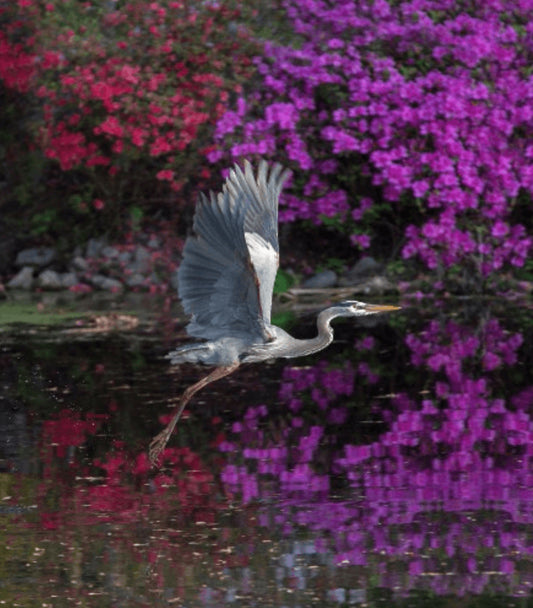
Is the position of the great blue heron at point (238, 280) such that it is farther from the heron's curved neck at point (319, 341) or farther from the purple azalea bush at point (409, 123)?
the purple azalea bush at point (409, 123)

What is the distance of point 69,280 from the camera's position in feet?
60.6

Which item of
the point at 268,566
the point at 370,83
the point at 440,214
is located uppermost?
the point at 370,83

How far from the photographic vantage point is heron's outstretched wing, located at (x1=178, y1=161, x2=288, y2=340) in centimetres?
808

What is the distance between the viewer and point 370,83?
56.4 feet

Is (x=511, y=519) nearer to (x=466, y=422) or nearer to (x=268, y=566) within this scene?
(x=268, y=566)

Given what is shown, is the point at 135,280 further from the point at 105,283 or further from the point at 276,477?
the point at 276,477

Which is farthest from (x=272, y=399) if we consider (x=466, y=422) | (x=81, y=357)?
(x=81, y=357)

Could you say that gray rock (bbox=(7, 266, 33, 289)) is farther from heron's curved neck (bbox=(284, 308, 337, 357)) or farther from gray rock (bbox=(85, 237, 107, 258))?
heron's curved neck (bbox=(284, 308, 337, 357))

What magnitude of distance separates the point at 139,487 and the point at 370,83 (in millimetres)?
9755

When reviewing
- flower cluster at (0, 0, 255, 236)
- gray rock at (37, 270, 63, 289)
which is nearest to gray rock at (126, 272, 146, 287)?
gray rock at (37, 270, 63, 289)

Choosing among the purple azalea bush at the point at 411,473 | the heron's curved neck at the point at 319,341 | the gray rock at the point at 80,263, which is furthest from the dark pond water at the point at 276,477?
the gray rock at the point at 80,263

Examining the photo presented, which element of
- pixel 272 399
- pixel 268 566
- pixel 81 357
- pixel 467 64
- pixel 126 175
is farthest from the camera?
pixel 126 175

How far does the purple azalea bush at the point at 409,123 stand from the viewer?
55.8ft

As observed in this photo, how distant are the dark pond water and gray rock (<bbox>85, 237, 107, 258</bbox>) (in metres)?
4.67
